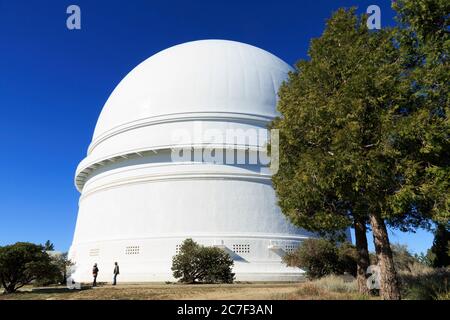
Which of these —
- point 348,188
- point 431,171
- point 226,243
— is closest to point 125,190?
point 226,243

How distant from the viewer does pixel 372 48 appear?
11.6 m

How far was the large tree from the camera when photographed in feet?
32.0

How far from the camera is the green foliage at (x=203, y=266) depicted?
20062 millimetres

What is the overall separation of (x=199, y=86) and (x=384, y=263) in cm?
2022

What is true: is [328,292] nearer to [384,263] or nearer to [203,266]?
[384,263]

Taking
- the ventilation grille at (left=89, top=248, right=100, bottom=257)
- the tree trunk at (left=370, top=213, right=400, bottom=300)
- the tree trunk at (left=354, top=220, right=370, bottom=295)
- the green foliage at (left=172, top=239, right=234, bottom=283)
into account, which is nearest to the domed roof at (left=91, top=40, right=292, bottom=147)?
the ventilation grille at (left=89, top=248, right=100, bottom=257)

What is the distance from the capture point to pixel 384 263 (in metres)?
10.5

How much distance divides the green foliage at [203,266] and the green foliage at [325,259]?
398cm

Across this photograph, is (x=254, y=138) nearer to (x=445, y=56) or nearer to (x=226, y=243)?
(x=226, y=243)

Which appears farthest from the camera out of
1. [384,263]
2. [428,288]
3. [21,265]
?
[21,265]

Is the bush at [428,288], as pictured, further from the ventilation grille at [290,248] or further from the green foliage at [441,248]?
the ventilation grille at [290,248]

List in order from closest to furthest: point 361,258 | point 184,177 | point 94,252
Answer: point 361,258 → point 184,177 → point 94,252

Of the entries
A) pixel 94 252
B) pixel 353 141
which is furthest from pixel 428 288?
pixel 94 252

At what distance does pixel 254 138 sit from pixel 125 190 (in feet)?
31.8
